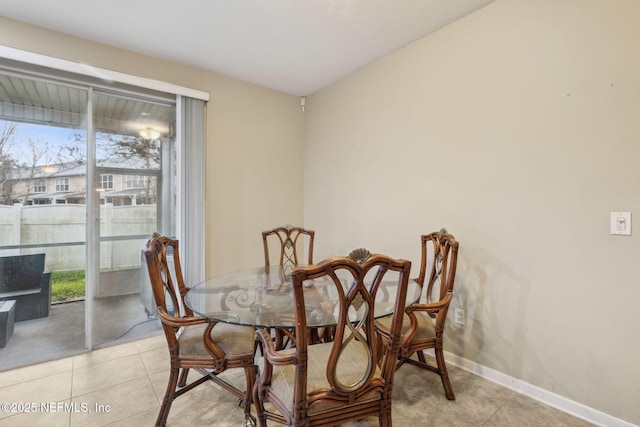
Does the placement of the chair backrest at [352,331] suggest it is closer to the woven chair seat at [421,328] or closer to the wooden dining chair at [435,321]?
the wooden dining chair at [435,321]

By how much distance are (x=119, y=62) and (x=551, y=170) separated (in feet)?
11.3

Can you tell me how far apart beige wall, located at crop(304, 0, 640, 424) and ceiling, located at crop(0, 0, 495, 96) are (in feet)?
0.95

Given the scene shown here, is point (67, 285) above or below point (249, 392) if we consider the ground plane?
above

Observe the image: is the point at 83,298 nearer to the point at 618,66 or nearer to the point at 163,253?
the point at 163,253

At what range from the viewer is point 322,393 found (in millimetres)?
1203

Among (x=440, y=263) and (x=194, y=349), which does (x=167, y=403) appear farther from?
(x=440, y=263)

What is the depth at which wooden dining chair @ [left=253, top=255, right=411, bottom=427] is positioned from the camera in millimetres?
1111

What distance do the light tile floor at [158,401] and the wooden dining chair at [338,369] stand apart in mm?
560

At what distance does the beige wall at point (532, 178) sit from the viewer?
5.36ft

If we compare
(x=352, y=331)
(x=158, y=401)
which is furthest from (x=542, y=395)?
(x=158, y=401)

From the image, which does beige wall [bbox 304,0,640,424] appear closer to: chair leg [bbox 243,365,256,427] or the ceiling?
the ceiling

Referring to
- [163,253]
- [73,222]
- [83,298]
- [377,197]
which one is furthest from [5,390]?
[377,197]

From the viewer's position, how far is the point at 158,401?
1909 mm

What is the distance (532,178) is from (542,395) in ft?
4.45
